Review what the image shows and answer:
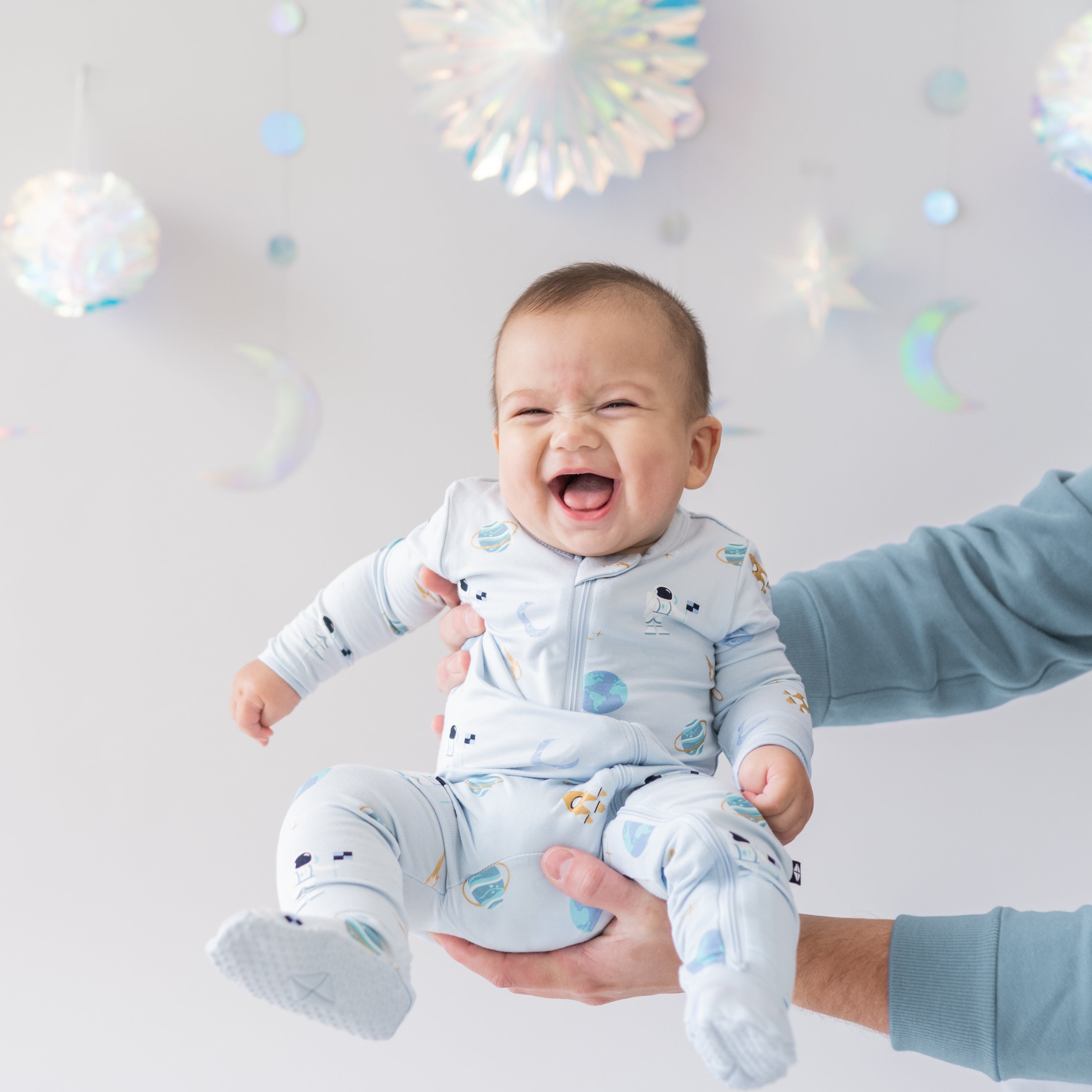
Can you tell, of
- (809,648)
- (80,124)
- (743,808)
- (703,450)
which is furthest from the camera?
(80,124)

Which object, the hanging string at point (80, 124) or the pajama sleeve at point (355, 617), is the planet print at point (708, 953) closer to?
the pajama sleeve at point (355, 617)

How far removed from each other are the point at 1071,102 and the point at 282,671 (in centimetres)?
155

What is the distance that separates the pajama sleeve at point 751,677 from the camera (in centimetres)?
96

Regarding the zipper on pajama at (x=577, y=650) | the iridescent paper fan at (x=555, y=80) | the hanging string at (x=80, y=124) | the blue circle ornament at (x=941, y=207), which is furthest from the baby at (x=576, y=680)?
the hanging string at (x=80, y=124)

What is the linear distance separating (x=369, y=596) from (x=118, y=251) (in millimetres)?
894

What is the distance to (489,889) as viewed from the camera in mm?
893

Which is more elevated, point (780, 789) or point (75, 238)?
point (75, 238)

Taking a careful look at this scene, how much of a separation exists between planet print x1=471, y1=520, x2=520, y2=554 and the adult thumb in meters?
0.31

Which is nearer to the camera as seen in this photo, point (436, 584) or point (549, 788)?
point (549, 788)

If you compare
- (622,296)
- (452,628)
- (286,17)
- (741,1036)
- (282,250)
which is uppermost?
(286,17)

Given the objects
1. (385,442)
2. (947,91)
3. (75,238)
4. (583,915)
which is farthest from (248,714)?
(947,91)

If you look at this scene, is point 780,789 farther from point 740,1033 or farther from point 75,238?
point 75,238

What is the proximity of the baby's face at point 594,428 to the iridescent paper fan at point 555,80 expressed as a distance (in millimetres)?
814

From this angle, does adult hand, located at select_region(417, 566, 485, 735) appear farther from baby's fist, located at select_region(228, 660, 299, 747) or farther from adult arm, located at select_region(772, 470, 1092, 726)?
adult arm, located at select_region(772, 470, 1092, 726)
